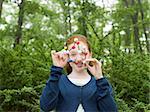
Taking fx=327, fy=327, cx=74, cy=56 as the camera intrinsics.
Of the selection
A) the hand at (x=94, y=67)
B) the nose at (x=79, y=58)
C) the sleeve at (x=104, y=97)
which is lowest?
the sleeve at (x=104, y=97)

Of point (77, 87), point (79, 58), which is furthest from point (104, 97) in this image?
point (79, 58)

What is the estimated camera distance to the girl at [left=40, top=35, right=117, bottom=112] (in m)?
2.07

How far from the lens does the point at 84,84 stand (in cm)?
212

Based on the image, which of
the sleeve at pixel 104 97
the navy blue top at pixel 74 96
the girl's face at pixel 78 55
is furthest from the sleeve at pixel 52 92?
the sleeve at pixel 104 97

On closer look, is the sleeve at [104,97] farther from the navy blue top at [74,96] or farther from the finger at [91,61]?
the finger at [91,61]

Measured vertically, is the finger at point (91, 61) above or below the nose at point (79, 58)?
below

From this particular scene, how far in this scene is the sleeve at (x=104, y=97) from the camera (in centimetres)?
206

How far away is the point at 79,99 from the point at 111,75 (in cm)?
340

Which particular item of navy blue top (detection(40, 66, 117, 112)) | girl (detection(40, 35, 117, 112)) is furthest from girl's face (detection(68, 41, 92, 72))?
navy blue top (detection(40, 66, 117, 112))

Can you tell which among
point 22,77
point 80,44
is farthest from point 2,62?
point 80,44

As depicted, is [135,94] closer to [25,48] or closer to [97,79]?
[25,48]

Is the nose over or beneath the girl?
over

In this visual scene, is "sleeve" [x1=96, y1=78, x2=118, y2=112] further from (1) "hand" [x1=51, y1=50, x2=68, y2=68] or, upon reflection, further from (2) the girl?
(1) "hand" [x1=51, y1=50, x2=68, y2=68]

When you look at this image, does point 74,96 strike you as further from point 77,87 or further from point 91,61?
point 91,61
